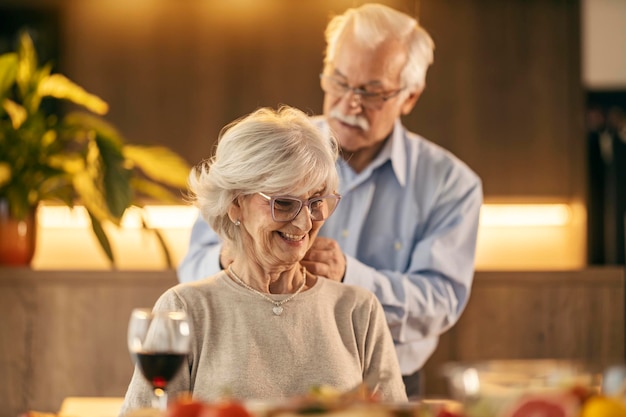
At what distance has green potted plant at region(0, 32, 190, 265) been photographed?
407 centimetres

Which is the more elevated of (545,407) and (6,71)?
(6,71)

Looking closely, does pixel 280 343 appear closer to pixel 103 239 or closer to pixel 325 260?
pixel 325 260

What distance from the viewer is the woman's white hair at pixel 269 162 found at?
6.88 ft

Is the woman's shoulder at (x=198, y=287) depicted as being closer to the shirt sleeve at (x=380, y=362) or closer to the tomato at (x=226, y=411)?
the shirt sleeve at (x=380, y=362)

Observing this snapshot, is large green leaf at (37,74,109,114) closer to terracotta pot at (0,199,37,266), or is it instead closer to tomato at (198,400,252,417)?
terracotta pot at (0,199,37,266)

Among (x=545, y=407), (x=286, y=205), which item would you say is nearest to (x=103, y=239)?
(x=286, y=205)

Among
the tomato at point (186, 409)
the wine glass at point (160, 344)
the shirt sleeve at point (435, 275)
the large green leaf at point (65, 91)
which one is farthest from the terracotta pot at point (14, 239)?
the tomato at point (186, 409)

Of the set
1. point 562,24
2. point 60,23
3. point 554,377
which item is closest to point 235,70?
point 60,23

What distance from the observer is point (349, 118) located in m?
2.71

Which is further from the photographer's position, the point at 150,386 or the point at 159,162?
the point at 159,162

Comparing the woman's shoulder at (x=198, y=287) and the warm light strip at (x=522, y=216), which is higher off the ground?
the woman's shoulder at (x=198, y=287)

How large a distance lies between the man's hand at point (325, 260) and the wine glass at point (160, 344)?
2.78 feet

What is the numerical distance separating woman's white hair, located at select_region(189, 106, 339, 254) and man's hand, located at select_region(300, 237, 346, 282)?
0.82 feet

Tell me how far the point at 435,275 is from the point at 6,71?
231 centimetres
